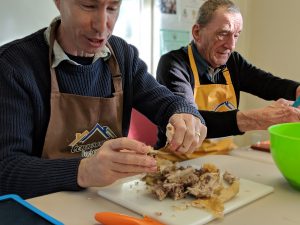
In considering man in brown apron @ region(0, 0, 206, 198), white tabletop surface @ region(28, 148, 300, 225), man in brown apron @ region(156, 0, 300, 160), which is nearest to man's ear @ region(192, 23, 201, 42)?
man in brown apron @ region(156, 0, 300, 160)

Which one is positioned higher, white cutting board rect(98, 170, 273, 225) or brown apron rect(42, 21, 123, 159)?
brown apron rect(42, 21, 123, 159)

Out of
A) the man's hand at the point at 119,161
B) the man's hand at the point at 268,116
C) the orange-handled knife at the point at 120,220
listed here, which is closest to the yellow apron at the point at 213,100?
the man's hand at the point at 268,116

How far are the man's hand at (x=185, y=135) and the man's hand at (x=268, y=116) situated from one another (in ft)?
1.02

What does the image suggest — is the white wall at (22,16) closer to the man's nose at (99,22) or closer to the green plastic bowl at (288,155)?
the man's nose at (99,22)

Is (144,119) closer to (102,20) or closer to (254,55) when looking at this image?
(102,20)

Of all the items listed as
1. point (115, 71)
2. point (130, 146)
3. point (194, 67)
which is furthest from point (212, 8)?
point (130, 146)

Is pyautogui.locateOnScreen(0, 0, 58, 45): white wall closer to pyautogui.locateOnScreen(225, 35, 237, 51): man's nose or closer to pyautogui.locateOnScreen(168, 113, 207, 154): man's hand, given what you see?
pyautogui.locateOnScreen(225, 35, 237, 51): man's nose

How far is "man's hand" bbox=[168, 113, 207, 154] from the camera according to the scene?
86cm

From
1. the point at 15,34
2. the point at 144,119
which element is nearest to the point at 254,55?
the point at 144,119

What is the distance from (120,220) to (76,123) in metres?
0.48

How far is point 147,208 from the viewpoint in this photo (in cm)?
73

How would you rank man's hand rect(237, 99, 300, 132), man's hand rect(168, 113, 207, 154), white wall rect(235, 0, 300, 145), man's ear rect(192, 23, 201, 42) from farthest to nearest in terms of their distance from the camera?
white wall rect(235, 0, 300, 145) < man's ear rect(192, 23, 201, 42) < man's hand rect(237, 99, 300, 132) < man's hand rect(168, 113, 207, 154)

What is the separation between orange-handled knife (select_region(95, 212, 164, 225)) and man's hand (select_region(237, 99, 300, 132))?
627mm

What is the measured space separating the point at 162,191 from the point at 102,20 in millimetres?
470
